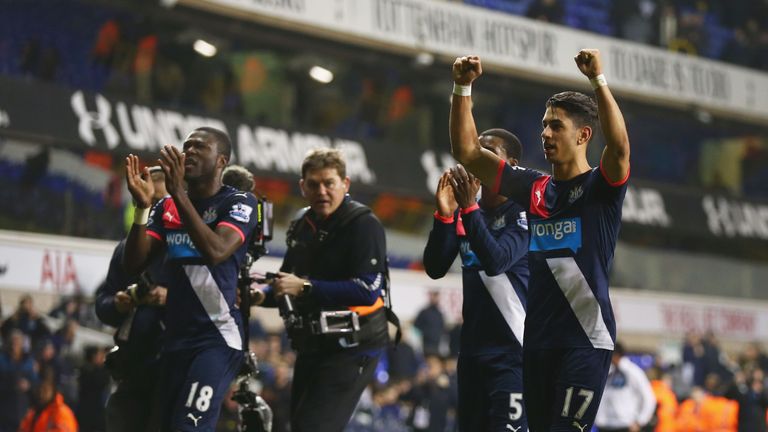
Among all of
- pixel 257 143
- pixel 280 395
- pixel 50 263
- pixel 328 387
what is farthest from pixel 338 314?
pixel 257 143

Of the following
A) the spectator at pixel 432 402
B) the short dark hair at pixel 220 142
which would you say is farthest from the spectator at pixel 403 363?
Answer: the short dark hair at pixel 220 142

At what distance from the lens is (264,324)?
20.9m

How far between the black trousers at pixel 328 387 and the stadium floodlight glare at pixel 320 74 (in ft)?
56.7

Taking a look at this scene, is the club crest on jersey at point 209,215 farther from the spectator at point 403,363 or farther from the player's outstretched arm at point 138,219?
the spectator at point 403,363

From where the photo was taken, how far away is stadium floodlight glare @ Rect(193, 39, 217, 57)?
22.2 meters

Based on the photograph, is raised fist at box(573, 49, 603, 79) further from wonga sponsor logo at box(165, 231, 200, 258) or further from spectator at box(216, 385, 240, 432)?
spectator at box(216, 385, 240, 432)

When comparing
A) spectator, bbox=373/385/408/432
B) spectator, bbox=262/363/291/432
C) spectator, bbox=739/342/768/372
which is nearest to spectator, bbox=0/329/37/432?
spectator, bbox=262/363/291/432

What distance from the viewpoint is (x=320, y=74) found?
24766 millimetres

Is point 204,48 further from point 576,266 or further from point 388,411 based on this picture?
point 576,266

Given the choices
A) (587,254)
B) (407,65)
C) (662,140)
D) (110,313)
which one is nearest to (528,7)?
(407,65)

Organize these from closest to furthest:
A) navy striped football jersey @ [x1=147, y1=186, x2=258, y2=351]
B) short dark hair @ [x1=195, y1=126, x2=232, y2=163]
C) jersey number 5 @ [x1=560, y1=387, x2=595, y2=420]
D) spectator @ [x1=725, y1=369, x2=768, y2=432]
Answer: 1. jersey number 5 @ [x1=560, y1=387, x2=595, y2=420]
2. navy striped football jersey @ [x1=147, y1=186, x2=258, y2=351]
3. short dark hair @ [x1=195, y1=126, x2=232, y2=163]
4. spectator @ [x1=725, y1=369, x2=768, y2=432]

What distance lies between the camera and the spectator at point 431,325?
20.8 m

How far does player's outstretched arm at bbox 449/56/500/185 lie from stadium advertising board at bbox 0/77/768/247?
504 inches

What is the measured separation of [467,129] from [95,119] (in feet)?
44.8
